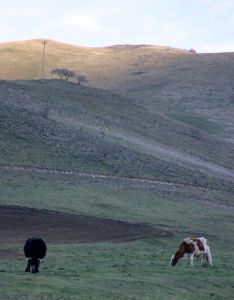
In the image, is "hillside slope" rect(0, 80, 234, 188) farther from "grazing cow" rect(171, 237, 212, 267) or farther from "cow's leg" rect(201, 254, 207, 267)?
"grazing cow" rect(171, 237, 212, 267)

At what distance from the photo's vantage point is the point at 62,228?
41.9m

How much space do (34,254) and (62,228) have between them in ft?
53.8

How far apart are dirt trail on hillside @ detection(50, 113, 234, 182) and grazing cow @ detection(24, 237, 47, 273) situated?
52132mm

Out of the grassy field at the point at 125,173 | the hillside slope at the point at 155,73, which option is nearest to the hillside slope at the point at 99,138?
the grassy field at the point at 125,173

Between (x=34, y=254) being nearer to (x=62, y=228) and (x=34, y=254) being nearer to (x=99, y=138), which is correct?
(x=62, y=228)

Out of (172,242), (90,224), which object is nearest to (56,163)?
(90,224)

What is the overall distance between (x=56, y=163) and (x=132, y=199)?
11.3 metres

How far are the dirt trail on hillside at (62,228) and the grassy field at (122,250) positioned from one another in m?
1.47

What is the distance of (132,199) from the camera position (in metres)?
55.2

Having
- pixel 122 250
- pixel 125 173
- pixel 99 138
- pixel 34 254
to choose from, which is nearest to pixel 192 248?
pixel 122 250

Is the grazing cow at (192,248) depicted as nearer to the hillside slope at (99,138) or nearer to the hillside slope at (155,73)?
the hillside slope at (99,138)

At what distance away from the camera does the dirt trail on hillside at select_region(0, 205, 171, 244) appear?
39.2 metres

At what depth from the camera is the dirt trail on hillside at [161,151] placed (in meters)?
79.2

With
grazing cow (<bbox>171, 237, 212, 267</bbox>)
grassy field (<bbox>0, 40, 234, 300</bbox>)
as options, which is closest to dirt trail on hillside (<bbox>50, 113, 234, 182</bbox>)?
grassy field (<bbox>0, 40, 234, 300</bbox>)
